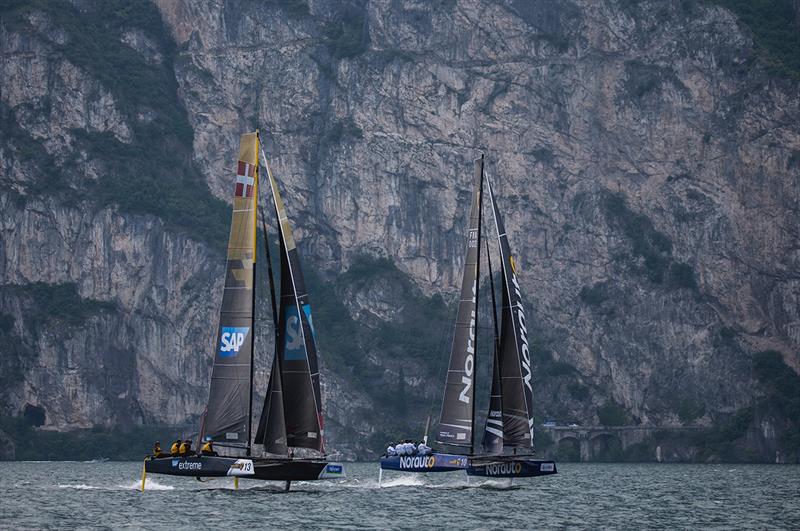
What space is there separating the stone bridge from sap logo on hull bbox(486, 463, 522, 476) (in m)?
84.0

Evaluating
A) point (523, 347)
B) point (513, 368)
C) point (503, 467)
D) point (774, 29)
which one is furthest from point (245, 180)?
point (774, 29)

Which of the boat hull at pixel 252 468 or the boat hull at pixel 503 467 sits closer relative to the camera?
the boat hull at pixel 252 468

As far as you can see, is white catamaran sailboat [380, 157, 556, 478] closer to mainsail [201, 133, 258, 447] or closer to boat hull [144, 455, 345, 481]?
boat hull [144, 455, 345, 481]

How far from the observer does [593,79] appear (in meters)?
160

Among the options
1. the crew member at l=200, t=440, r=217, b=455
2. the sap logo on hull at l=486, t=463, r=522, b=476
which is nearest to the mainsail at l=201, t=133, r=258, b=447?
the crew member at l=200, t=440, r=217, b=455

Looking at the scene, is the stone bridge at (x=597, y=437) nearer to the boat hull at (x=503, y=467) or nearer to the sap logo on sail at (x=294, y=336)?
the boat hull at (x=503, y=467)

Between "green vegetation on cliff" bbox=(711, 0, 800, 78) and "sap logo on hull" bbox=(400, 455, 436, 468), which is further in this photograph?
"green vegetation on cliff" bbox=(711, 0, 800, 78)

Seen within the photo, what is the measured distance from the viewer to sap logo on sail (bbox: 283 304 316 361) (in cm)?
5550

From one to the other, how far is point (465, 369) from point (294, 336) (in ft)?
30.4

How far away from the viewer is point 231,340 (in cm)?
5475

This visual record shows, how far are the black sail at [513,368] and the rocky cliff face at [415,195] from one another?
85.0 metres

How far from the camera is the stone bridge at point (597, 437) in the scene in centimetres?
14325

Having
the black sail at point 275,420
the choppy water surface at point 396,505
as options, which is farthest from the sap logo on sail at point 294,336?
the choppy water surface at point 396,505

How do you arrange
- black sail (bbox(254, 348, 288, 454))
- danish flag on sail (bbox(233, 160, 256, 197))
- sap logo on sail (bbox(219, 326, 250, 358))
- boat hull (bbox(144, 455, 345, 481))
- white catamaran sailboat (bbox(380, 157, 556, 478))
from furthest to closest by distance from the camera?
white catamaran sailboat (bbox(380, 157, 556, 478)), danish flag on sail (bbox(233, 160, 256, 197)), black sail (bbox(254, 348, 288, 454)), sap logo on sail (bbox(219, 326, 250, 358)), boat hull (bbox(144, 455, 345, 481))
